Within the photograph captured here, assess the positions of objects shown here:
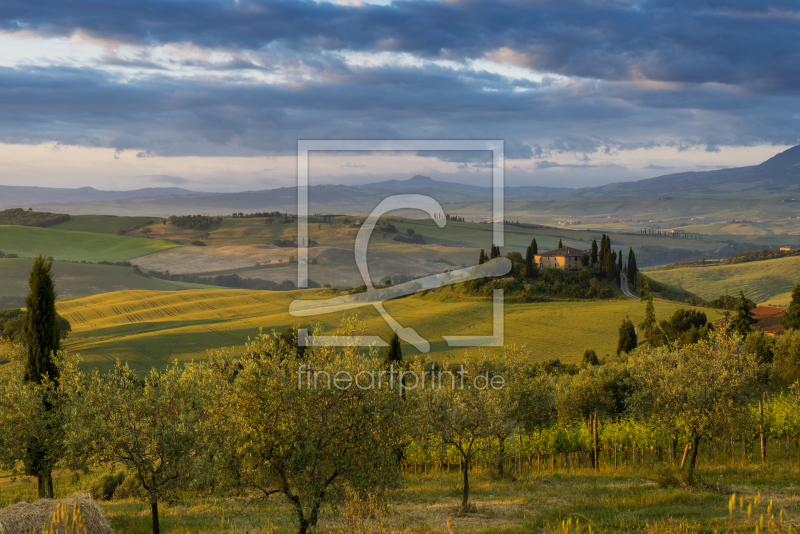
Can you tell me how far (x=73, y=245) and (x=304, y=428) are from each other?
667 feet

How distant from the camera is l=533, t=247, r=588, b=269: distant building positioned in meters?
128

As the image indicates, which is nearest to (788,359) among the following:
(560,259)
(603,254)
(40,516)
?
(40,516)

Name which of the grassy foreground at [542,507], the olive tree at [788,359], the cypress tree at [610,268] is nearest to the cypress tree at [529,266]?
the cypress tree at [610,268]

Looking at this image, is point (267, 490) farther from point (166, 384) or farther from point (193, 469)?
point (166, 384)

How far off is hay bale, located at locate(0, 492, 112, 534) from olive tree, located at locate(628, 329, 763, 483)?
2107 cm

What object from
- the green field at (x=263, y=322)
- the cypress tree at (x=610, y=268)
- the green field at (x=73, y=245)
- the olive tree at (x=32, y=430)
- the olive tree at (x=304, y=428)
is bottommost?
the green field at (x=263, y=322)

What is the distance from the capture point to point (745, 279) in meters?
160

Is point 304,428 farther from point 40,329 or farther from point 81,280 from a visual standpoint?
point 81,280

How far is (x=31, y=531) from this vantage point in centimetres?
1339

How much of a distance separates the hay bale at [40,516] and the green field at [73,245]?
16896cm

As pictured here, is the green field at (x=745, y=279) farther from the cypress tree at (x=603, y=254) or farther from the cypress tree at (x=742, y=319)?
the cypress tree at (x=742, y=319)

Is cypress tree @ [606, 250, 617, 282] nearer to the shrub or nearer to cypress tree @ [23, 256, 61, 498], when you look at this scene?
the shrub

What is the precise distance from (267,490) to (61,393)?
1560 centimetres

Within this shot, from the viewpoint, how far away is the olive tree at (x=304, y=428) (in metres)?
13.5
